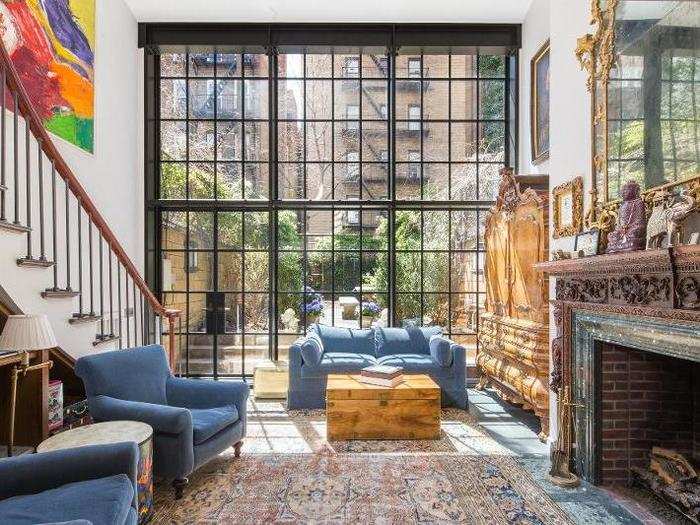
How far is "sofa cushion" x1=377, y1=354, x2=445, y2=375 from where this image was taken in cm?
512

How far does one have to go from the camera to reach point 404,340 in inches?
222

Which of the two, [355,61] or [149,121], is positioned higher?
[355,61]

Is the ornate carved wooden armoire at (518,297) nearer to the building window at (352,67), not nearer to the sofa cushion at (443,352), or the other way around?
the sofa cushion at (443,352)

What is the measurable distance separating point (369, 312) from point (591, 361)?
3151 millimetres

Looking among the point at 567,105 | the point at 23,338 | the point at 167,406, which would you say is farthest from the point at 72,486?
the point at 567,105

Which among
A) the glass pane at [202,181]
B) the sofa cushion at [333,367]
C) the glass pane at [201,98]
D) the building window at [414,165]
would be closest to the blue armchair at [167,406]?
the sofa cushion at [333,367]

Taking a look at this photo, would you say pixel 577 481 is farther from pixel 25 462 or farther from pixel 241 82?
pixel 241 82

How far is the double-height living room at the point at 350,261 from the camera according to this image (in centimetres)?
271

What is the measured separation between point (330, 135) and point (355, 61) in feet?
3.21

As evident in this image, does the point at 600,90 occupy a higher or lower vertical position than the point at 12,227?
higher

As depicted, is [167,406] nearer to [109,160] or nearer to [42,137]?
[42,137]

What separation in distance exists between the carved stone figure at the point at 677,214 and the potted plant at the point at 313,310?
4.26 m

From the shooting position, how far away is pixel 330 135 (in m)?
6.11

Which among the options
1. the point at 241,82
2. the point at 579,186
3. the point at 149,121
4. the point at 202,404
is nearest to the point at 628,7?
the point at 579,186
